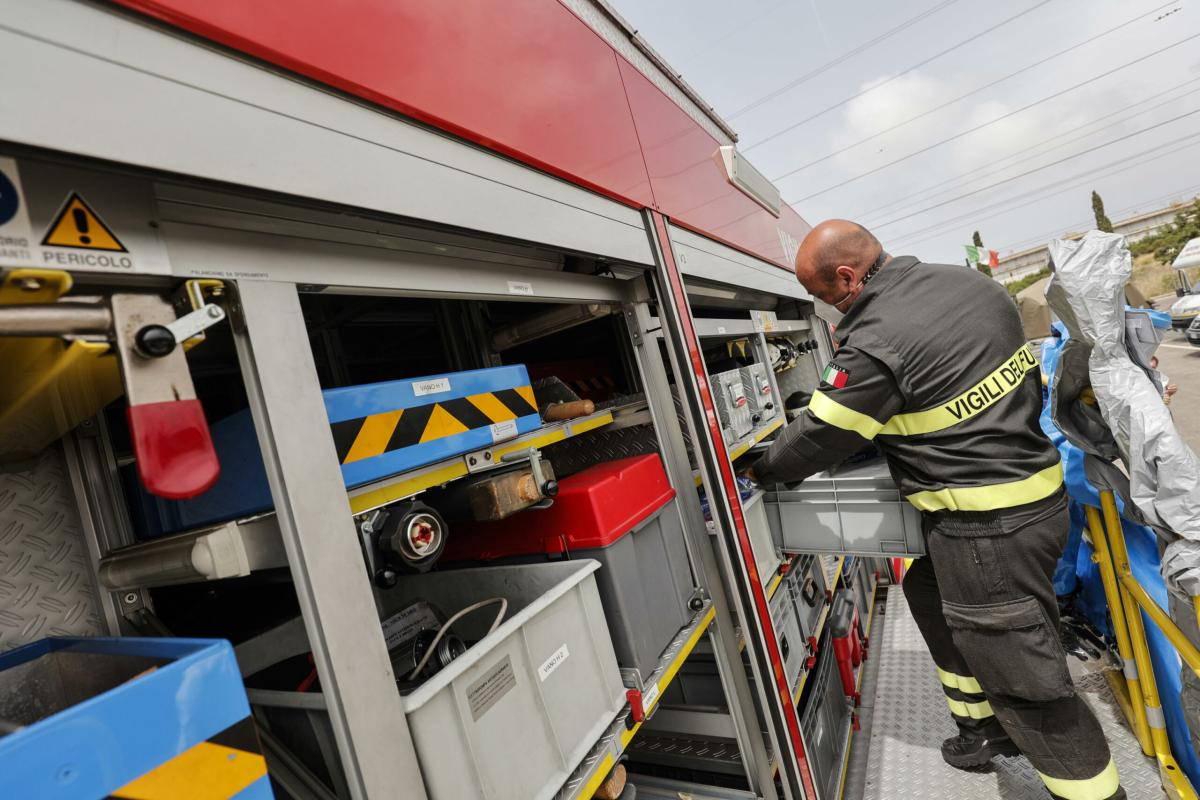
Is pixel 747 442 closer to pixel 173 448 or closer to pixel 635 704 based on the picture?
pixel 635 704

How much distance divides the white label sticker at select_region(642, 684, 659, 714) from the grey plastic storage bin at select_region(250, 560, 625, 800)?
64 mm

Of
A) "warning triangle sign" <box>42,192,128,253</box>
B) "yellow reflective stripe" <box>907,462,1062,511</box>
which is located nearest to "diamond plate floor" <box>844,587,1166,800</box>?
"yellow reflective stripe" <box>907,462,1062,511</box>

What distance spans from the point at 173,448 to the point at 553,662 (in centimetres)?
86

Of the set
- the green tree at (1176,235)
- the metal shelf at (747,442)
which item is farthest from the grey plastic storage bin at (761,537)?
the green tree at (1176,235)

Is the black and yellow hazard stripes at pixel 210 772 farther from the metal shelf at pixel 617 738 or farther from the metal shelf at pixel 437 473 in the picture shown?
the metal shelf at pixel 617 738

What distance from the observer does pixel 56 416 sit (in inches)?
39.1

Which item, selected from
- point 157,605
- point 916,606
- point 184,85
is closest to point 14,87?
point 184,85

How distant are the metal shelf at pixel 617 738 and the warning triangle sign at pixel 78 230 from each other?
1.30 meters

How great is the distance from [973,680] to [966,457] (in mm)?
1240

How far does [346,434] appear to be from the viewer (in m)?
1.02

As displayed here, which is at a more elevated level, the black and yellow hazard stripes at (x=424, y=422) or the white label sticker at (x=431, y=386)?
the white label sticker at (x=431, y=386)

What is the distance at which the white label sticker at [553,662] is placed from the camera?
1193mm

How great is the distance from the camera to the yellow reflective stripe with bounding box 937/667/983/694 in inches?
99.3

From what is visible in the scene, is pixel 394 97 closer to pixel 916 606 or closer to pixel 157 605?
pixel 157 605
